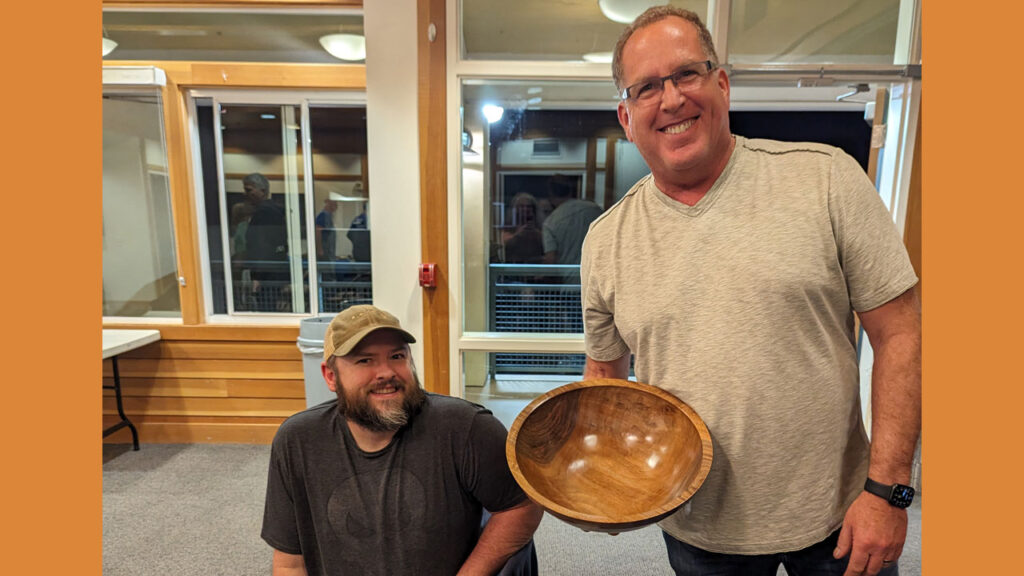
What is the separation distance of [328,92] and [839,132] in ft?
15.4

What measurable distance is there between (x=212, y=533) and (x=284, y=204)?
2027 millimetres

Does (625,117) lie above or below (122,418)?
above

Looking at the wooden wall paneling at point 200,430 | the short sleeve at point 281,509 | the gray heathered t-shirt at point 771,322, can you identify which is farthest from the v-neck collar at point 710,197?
the wooden wall paneling at point 200,430

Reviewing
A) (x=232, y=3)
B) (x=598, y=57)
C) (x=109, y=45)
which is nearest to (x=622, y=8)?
(x=598, y=57)

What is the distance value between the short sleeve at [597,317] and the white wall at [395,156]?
62.1 inches

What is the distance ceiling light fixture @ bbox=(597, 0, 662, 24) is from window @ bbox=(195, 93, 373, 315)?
5.53 feet

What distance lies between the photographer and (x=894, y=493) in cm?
81

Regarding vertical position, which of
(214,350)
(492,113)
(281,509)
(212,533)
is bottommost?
(212,533)

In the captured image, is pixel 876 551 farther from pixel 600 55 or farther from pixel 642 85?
pixel 600 55

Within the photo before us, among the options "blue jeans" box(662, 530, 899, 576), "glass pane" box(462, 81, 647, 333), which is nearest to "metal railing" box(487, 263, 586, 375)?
"glass pane" box(462, 81, 647, 333)

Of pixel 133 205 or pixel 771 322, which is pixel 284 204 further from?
pixel 771 322

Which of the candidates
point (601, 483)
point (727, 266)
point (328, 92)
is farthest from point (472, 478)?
point (328, 92)

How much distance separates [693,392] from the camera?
35.3 inches

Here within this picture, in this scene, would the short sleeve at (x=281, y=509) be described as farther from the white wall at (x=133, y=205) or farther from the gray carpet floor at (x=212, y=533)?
the white wall at (x=133, y=205)
